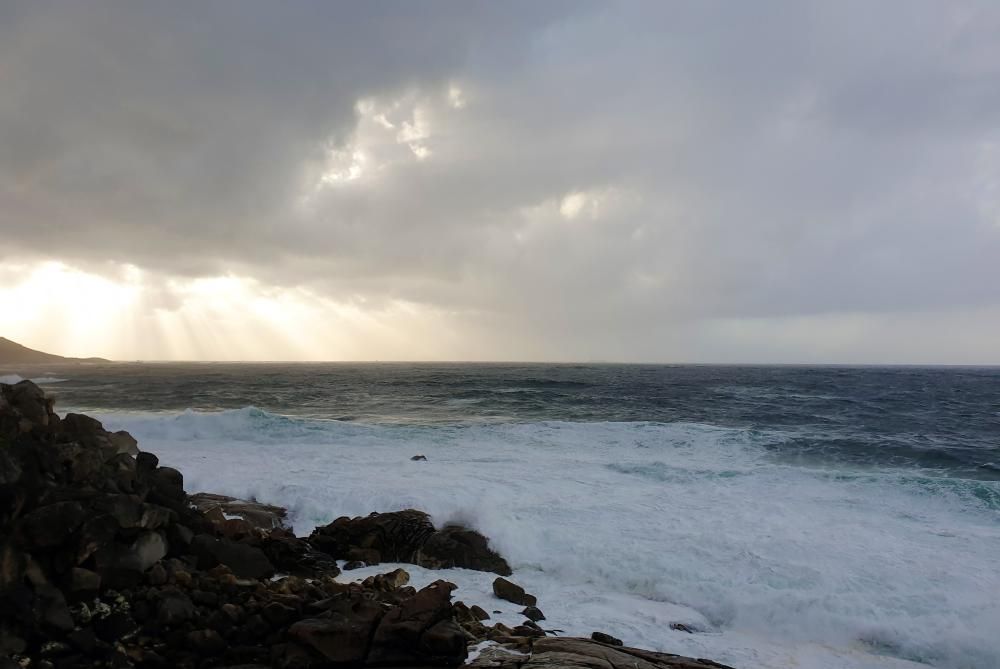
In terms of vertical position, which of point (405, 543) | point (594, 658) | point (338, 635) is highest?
point (338, 635)

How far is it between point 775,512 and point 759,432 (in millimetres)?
13543

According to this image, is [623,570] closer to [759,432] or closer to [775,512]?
[775,512]

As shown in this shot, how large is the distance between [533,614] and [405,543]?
3806 mm

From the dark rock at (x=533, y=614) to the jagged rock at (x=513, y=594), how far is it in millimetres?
390

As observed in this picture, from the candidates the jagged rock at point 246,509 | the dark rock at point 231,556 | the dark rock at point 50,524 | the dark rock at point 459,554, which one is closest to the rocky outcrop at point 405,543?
the dark rock at point 459,554

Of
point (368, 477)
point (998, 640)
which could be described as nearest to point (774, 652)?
point (998, 640)

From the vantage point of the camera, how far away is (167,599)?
266 inches

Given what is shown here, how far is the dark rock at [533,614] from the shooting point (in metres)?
8.26

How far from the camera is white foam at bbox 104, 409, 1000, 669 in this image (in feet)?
28.2

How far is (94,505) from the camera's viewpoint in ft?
24.6

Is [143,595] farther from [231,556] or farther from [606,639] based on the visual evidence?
[606,639]

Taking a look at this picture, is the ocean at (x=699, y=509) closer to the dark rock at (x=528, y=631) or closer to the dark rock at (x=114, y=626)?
the dark rock at (x=528, y=631)

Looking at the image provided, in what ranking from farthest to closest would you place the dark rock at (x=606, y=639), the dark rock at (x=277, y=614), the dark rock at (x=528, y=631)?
the dark rock at (x=528, y=631) < the dark rock at (x=606, y=639) < the dark rock at (x=277, y=614)

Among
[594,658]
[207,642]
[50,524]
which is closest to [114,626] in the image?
[207,642]
